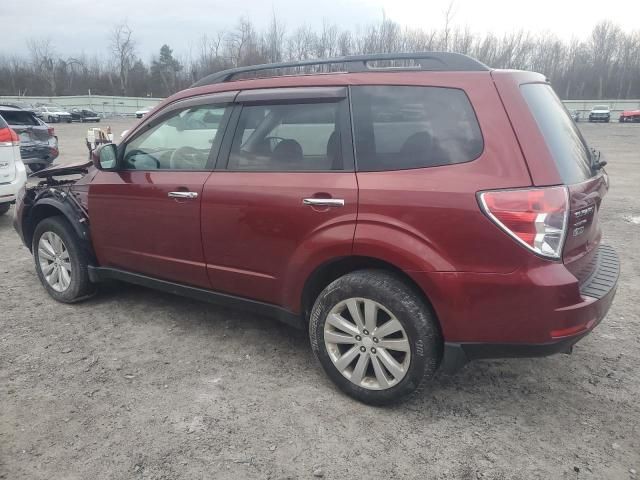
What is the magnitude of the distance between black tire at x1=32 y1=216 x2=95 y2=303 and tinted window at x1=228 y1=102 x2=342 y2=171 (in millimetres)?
1789

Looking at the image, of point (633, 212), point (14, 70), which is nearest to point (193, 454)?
point (633, 212)

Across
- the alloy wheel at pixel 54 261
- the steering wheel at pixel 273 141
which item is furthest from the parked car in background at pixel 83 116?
the steering wheel at pixel 273 141

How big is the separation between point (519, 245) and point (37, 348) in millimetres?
3256

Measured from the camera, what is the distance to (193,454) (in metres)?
2.53

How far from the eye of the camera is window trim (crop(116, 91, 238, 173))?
11.2ft

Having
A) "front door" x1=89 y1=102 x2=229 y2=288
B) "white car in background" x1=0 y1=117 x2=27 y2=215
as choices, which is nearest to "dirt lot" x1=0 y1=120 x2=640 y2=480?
"front door" x1=89 y1=102 x2=229 y2=288

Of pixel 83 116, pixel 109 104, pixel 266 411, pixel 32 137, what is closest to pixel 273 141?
pixel 266 411

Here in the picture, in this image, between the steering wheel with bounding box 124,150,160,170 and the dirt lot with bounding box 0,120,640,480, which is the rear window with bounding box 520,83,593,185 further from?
the steering wheel with bounding box 124,150,160,170

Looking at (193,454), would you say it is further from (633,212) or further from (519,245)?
(633,212)

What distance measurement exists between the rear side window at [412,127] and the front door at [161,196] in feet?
3.50

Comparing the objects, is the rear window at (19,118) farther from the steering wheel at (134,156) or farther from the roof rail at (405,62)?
the roof rail at (405,62)

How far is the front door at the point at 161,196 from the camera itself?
3492 mm

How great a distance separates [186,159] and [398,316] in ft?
6.23

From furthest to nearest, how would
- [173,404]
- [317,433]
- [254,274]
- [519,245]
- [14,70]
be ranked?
[14,70] → [254,274] → [173,404] → [317,433] → [519,245]
